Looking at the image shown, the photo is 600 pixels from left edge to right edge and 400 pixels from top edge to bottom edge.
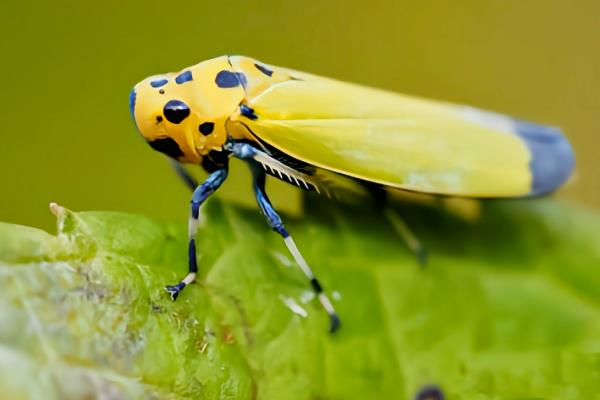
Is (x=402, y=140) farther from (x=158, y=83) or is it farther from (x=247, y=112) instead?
(x=158, y=83)

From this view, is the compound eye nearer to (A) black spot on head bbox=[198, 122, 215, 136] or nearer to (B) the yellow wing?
(A) black spot on head bbox=[198, 122, 215, 136]

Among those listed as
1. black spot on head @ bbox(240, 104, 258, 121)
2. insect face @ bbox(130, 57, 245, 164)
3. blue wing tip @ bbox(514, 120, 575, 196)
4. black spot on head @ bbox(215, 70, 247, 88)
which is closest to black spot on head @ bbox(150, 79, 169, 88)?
insect face @ bbox(130, 57, 245, 164)

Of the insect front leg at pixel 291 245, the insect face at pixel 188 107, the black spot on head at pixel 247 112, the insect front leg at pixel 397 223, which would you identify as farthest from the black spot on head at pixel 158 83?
the insect front leg at pixel 397 223

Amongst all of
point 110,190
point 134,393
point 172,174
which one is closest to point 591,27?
point 172,174

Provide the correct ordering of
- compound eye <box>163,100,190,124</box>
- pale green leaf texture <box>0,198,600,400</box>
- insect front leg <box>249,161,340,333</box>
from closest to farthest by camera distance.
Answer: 1. pale green leaf texture <box>0,198,600,400</box>
2. insect front leg <box>249,161,340,333</box>
3. compound eye <box>163,100,190,124</box>

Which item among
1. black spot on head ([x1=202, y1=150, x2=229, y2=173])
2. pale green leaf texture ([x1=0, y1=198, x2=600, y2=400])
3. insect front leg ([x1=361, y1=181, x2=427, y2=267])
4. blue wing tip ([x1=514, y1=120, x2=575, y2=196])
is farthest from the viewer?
blue wing tip ([x1=514, y1=120, x2=575, y2=196])

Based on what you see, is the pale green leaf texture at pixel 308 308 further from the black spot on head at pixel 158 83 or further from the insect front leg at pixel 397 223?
the black spot on head at pixel 158 83

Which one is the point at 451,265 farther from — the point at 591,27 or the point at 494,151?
the point at 591,27
